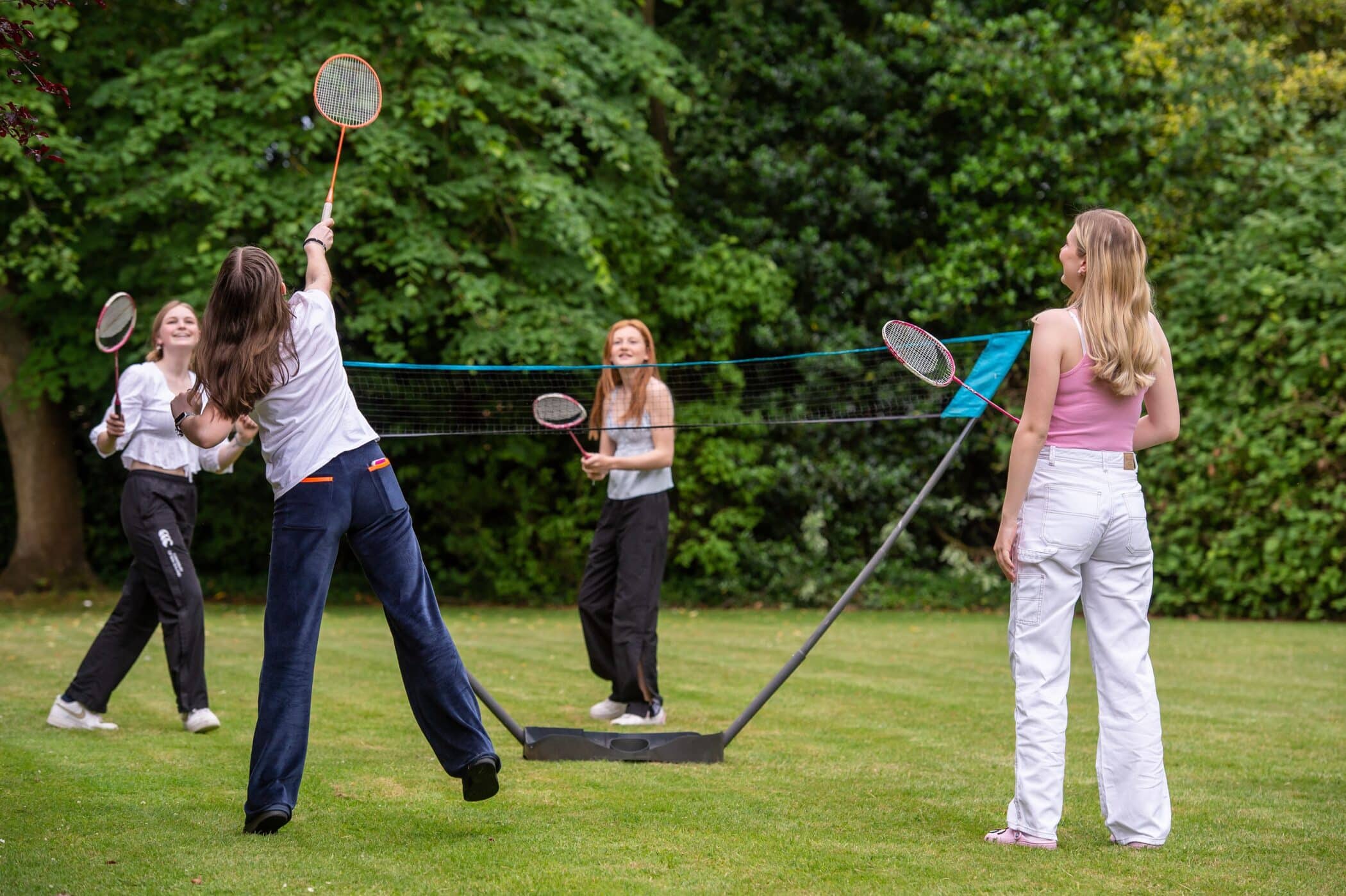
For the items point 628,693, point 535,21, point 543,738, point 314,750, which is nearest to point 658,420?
point 628,693

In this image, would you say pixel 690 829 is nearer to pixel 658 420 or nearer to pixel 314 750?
pixel 314 750

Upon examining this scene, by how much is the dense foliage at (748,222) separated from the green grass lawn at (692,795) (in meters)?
5.08

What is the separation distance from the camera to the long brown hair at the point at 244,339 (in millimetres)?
4809

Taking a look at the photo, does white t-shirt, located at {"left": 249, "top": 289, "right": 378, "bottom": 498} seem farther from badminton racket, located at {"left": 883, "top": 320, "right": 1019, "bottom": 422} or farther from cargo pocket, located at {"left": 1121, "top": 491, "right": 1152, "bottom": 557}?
cargo pocket, located at {"left": 1121, "top": 491, "right": 1152, "bottom": 557}

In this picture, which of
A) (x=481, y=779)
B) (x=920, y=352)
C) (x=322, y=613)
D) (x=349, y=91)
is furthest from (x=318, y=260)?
(x=920, y=352)

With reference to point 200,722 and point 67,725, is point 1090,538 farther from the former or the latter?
point 67,725

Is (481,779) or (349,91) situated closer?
(481,779)

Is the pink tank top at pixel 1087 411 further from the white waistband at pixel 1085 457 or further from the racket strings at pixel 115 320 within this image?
the racket strings at pixel 115 320

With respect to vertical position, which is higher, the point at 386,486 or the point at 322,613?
the point at 386,486

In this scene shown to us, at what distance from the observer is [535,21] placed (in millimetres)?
14898

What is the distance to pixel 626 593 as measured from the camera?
7496 mm

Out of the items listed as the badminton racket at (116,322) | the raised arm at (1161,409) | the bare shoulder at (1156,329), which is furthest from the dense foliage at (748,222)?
the bare shoulder at (1156,329)

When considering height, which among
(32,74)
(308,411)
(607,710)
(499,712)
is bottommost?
(607,710)

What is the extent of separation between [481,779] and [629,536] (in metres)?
2.70
